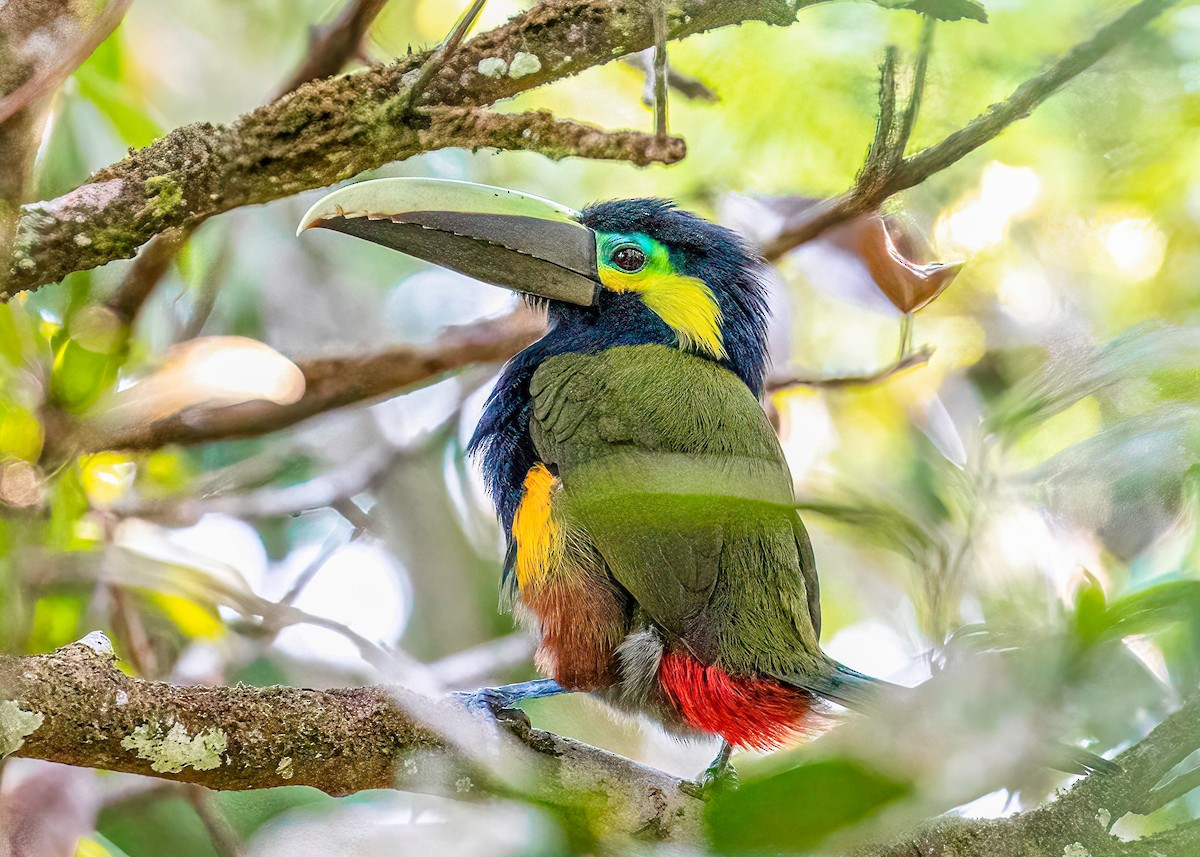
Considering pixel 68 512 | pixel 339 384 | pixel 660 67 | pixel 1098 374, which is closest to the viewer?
pixel 1098 374

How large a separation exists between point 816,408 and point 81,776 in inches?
82.7

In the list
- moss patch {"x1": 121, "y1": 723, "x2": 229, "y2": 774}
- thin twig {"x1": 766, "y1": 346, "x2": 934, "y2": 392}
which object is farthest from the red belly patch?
moss patch {"x1": 121, "y1": 723, "x2": 229, "y2": 774}

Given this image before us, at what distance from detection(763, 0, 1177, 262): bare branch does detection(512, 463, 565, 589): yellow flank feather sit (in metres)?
0.96

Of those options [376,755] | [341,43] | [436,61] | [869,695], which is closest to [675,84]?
[436,61]

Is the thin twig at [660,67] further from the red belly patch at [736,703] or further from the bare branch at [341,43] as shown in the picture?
the bare branch at [341,43]

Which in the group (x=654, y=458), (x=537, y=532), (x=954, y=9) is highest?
(x=954, y=9)

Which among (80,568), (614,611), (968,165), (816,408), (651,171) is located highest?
(651,171)

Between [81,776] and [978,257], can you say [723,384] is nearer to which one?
[978,257]

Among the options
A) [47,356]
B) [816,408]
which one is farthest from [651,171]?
[47,356]

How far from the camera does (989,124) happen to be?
5.39 ft

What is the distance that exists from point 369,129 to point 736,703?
4.73 feet

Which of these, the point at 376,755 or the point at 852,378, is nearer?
the point at 376,755

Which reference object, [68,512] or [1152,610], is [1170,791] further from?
[68,512]

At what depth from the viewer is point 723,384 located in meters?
2.68
